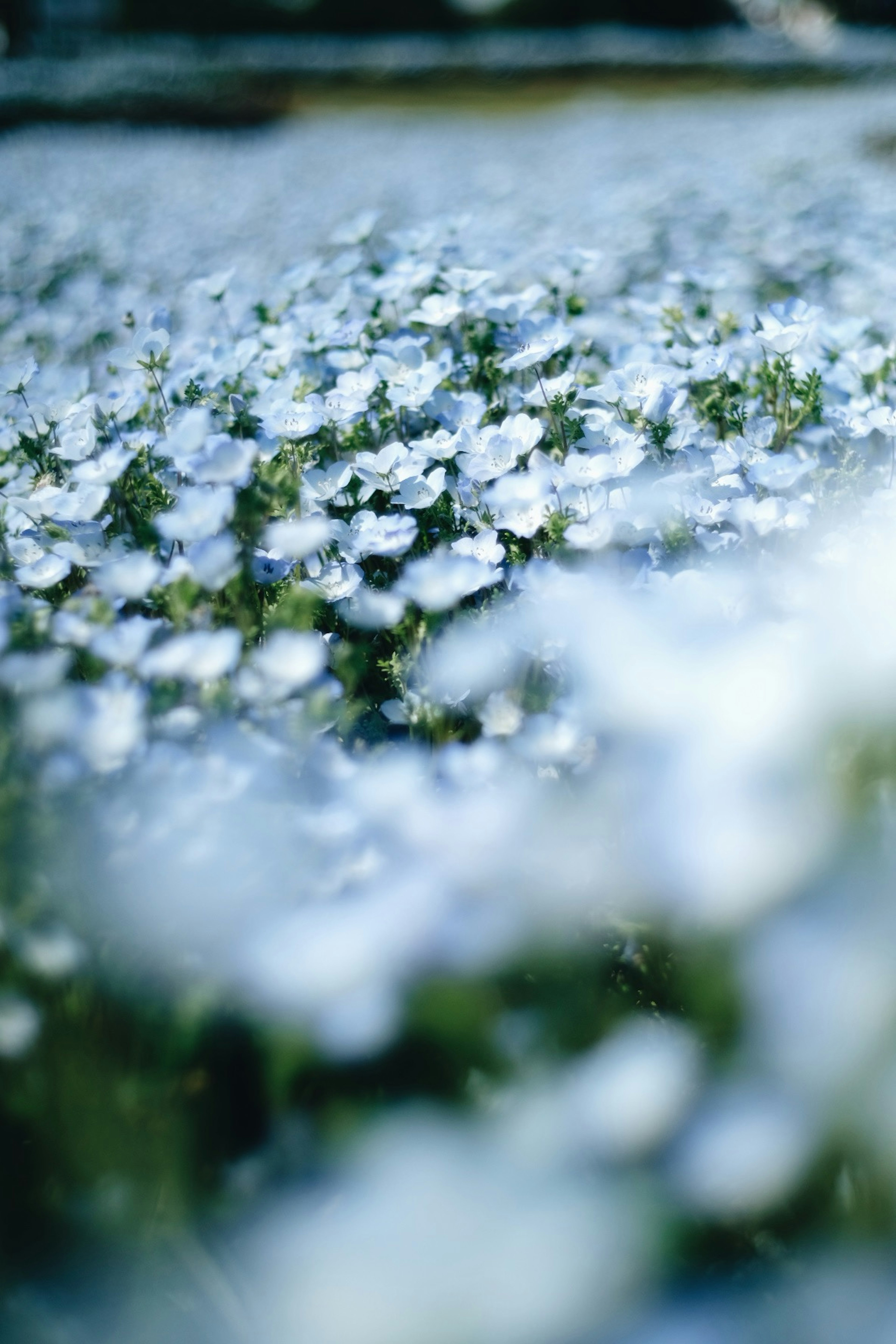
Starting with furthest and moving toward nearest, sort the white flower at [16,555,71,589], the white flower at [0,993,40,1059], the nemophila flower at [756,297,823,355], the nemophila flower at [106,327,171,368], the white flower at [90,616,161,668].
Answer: the nemophila flower at [106,327,171,368] < the nemophila flower at [756,297,823,355] < the white flower at [16,555,71,589] < the white flower at [90,616,161,668] < the white flower at [0,993,40,1059]

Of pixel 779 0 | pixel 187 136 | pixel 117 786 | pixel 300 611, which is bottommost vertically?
pixel 117 786

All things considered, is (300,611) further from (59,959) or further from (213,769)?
(59,959)

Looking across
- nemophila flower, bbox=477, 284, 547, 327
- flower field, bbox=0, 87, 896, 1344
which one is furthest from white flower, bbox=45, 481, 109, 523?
nemophila flower, bbox=477, 284, 547, 327

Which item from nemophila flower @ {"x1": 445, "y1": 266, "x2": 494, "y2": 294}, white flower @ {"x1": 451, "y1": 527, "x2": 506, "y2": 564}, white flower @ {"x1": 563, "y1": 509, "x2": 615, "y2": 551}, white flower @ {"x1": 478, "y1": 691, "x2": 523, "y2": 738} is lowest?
white flower @ {"x1": 478, "y1": 691, "x2": 523, "y2": 738}

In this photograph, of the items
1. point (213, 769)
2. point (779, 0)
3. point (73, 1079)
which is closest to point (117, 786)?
point (213, 769)

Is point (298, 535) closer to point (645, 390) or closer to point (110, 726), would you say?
point (110, 726)

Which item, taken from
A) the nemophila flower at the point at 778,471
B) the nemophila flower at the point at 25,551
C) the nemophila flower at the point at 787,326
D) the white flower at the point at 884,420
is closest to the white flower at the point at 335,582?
the nemophila flower at the point at 25,551

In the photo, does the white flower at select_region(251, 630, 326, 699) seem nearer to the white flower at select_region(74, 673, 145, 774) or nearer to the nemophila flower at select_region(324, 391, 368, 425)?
the white flower at select_region(74, 673, 145, 774)
